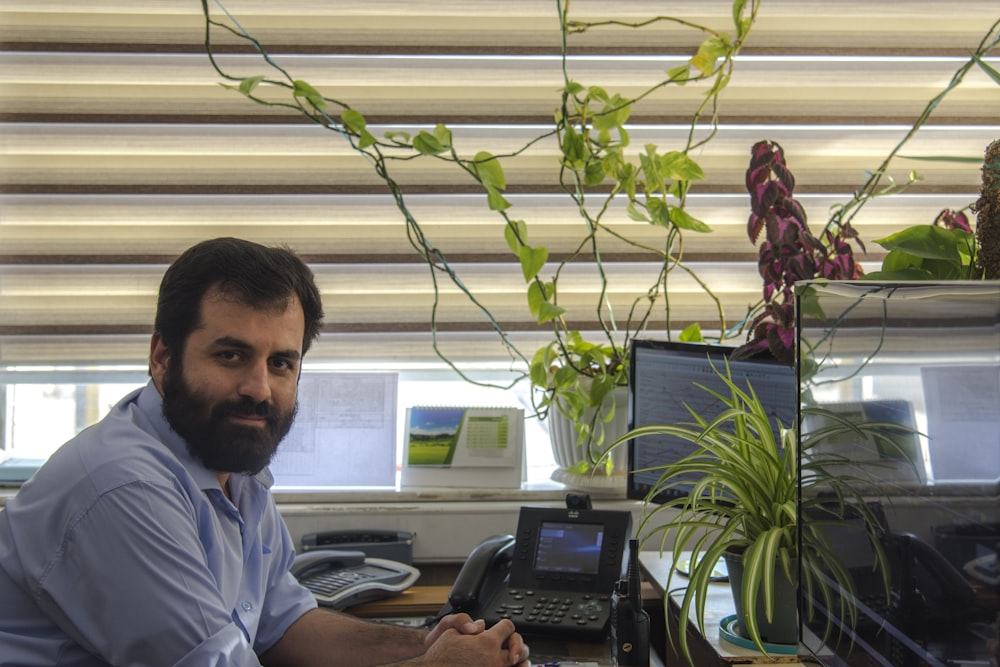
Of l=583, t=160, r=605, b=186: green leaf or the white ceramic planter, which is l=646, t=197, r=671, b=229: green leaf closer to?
l=583, t=160, r=605, b=186: green leaf

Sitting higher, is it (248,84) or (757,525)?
(248,84)

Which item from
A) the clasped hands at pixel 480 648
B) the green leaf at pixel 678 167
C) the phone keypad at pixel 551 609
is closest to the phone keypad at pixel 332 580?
the phone keypad at pixel 551 609

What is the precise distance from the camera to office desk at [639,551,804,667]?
5.02ft

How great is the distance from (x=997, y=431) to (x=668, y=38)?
6.80ft

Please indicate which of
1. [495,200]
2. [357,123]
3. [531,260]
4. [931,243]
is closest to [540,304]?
[531,260]

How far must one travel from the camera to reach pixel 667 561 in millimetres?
2314

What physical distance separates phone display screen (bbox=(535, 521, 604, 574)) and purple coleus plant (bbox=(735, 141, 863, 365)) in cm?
52

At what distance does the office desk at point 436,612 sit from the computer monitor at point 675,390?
300 mm

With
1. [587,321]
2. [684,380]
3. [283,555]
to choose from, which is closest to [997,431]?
[684,380]

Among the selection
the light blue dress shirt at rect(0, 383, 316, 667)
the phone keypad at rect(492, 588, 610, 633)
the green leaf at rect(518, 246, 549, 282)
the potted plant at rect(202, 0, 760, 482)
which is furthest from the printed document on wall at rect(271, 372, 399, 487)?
the light blue dress shirt at rect(0, 383, 316, 667)

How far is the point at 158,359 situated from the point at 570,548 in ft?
3.11

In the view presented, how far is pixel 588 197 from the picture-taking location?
2.74m

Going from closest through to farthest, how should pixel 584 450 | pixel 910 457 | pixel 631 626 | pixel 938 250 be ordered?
pixel 910 457 < pixel 938 250 < pixel 631 626 < pixel 584 450

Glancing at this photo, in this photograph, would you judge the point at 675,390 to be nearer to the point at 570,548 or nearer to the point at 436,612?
the point at 570,548
